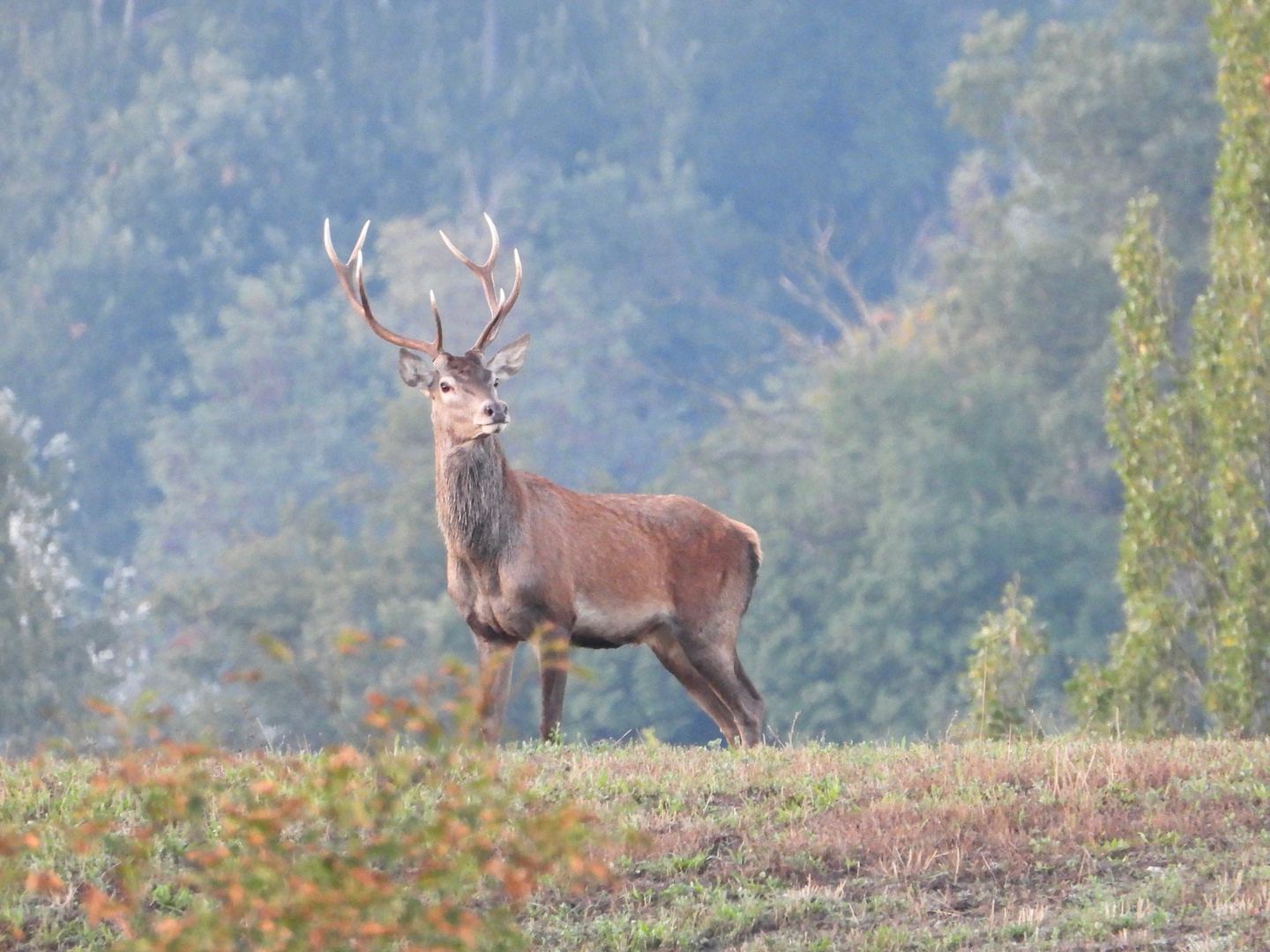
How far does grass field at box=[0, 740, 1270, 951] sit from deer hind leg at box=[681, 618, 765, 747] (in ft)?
6.65

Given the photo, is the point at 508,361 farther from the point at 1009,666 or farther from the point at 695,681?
the point at 1009,666

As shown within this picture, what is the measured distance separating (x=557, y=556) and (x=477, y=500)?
471mm

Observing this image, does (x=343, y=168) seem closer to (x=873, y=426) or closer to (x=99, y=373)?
(x=99, y=373)

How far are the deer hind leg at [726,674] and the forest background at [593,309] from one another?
17.5 m

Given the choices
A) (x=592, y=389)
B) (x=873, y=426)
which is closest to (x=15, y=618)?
(x=873, y=426)

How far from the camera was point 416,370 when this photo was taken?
1179 centimetres

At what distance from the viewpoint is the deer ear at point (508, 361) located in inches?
470

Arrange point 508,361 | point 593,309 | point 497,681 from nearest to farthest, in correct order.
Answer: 1. point 497,681
2. point 508,361
3. point 593,309

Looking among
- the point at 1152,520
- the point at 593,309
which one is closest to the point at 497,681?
the point at 1152,520

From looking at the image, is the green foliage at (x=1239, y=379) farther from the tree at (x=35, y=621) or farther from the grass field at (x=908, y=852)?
the tree at (x=35, y=621)

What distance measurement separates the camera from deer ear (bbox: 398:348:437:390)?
11750mm

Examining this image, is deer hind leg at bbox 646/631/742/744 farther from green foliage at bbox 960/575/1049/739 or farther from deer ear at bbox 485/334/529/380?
green foliage at bbox 960/575/1049/739

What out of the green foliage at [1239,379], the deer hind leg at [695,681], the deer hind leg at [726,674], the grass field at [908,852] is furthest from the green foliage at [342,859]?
the green foliage at [1239,379]

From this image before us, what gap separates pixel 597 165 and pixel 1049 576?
2570 cm
